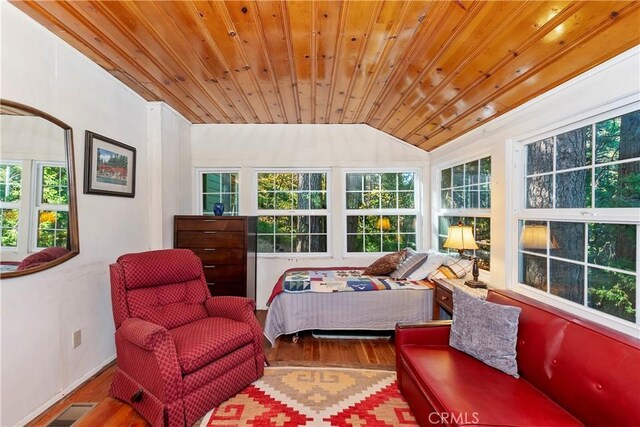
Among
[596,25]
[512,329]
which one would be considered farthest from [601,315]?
[596,25]

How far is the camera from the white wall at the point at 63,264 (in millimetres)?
1620

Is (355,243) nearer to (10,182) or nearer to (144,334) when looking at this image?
(144,334)

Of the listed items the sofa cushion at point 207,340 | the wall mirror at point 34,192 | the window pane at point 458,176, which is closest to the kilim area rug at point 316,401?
the sofa cushion at point 207,340

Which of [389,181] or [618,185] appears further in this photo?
[389,181]

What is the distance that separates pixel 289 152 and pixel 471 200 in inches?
88.5

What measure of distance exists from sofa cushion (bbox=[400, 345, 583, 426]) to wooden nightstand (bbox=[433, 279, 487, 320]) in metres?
0.60

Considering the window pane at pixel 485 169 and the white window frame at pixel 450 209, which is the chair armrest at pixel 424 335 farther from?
the window pane at pixel 485 169

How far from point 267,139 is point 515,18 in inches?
115

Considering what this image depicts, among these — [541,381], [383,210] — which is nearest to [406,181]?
[383,210]

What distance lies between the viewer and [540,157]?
7.02 ft

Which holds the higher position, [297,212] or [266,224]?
[297,212]

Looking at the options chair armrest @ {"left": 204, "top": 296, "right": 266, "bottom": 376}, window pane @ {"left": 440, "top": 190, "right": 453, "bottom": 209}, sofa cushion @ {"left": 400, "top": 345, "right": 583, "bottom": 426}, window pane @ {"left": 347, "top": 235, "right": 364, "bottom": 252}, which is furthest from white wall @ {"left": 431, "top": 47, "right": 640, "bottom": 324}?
chair armrest @ {"left": 204, "top": 296, "right": 266, "bottom": 376}

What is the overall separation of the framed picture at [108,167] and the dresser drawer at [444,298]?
289 centimetres

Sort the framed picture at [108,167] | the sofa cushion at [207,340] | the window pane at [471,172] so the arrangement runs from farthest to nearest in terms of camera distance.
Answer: the window pane at [471,172]
the framed picture at [108,167]
the sofa cushion at [207,340]
